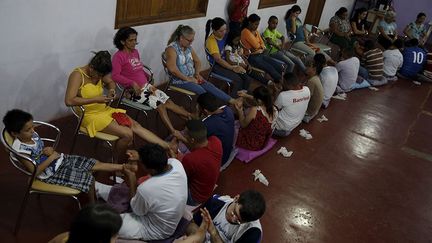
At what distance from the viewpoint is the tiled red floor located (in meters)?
2.88

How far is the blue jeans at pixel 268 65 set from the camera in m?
5.42

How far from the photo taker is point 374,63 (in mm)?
6656

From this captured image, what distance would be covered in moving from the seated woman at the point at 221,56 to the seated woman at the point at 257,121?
0.86m

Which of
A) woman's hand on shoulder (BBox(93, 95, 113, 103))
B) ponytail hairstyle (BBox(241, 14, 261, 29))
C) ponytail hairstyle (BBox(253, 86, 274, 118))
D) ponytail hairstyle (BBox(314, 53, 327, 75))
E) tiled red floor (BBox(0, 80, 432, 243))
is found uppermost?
ponytail hairstyle (BBox(241, 14, 261, 29))

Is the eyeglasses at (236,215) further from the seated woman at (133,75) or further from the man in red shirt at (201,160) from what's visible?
the seated woman at (133,75)

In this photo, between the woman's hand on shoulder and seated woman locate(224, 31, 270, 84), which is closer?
the woman's hand on shoulder

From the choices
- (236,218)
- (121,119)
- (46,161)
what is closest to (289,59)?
(121,119)

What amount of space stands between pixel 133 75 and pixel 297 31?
12.8ft

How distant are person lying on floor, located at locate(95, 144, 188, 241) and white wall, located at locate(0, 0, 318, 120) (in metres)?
1.53

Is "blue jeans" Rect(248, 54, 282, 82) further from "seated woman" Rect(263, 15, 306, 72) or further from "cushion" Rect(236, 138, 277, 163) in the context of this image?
"cushion" Rect(236, 138, 277, 163)

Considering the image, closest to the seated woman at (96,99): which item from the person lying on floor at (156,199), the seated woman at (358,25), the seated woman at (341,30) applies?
the person lying on floor at (156,199)

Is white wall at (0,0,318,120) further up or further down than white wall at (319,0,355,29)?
further down

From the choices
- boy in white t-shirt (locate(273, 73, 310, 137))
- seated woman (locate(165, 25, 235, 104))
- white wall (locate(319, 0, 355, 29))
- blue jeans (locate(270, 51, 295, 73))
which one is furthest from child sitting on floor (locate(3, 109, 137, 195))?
white wall (locate(319, 0, 355, 29))

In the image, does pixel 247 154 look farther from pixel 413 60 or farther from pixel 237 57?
pixel 413 60
